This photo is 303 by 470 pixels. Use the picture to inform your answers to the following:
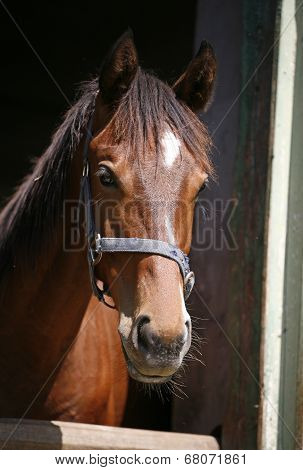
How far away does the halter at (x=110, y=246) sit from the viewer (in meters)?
2.08

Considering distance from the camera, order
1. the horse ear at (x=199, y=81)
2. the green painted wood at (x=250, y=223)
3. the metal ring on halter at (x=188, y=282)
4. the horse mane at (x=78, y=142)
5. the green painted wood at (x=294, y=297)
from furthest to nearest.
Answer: the green painted wood at (x=250, y=223), the green painted wood at (x=294, y=297), the horse ear at (x=199, y=81), the horse mane at (x=78, y=142), the metal ring on halter at (x=188, y=282)

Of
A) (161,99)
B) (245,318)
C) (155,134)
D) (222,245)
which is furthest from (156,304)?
(222,245)

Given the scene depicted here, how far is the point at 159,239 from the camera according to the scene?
2.09m

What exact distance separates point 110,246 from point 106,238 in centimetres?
4

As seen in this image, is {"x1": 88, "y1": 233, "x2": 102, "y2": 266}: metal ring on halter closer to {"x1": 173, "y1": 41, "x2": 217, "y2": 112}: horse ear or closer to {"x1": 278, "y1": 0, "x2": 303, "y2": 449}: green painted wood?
{"x1": 173, "y1": 41, "x2": 217, "y2": 112}: horse ear

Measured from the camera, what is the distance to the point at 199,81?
2.53m

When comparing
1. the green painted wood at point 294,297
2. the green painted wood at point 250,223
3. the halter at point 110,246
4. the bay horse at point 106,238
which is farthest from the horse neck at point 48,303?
the green painted wood at point 294,297

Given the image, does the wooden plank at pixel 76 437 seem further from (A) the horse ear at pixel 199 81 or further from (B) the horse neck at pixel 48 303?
(A) the horse ear at pixel 199 81

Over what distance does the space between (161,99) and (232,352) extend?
49.8 inches

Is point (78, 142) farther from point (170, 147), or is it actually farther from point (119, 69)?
point (170, 147)

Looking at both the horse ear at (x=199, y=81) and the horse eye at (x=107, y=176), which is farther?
the horse ear at (x=199, y=81)

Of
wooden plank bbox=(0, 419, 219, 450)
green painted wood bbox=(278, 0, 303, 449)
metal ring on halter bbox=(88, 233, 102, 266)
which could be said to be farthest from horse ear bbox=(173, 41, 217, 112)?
wooden plank bbox=(0, 419, 219, 450)

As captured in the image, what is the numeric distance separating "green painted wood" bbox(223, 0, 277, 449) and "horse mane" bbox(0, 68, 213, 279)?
1.76 feet

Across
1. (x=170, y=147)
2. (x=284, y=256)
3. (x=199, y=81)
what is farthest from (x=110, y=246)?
(x=284, y=256)
